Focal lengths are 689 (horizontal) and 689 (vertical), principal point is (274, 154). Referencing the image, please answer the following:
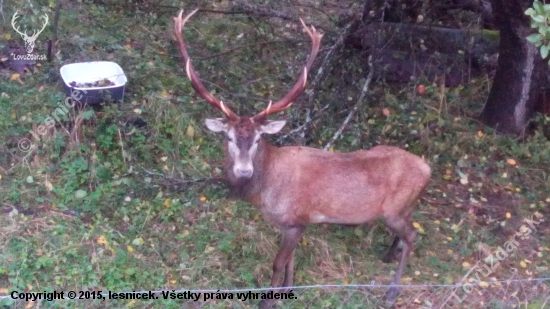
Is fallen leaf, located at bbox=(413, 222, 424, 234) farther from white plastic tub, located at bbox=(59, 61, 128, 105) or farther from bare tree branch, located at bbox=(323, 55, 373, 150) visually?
white plastic tub, located at bbox=(59, 61, 128, 105)

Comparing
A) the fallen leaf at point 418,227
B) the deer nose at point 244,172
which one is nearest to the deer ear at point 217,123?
the deer nose at point 244,172

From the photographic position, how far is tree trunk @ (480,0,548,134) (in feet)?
25.0

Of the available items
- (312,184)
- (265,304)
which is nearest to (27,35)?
(312,184)

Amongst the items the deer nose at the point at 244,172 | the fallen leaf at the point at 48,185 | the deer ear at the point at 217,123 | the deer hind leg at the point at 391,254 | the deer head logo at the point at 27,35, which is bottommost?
the fallen leaf at the point at 48,185

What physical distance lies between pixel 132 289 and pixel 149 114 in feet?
8.24

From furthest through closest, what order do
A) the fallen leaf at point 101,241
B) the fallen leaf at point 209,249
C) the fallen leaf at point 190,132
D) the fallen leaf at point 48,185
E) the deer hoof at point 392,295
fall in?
the fallen leaf at point 190,132, the fallen leaf at point 48,185, the fallen leaf at point 209,249, the fallen leaf at point 101,241, the deer hoof at point 392,295

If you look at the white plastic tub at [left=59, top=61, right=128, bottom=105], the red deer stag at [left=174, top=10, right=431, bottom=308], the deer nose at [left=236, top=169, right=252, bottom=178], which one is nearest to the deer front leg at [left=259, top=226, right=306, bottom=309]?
the red deer stag at [left=174, top=10, right=431, bottom=308]

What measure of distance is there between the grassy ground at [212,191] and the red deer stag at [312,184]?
0.52 meters

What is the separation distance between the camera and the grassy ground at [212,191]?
5590 mm

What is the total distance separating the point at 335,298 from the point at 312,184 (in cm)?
92

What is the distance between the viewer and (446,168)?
7.48 metres

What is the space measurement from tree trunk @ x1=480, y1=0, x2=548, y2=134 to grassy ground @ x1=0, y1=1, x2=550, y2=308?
0.26 meters

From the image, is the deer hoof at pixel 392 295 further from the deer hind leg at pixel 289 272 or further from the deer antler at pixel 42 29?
the deer antler at pixel 42 29

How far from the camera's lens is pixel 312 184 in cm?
544
